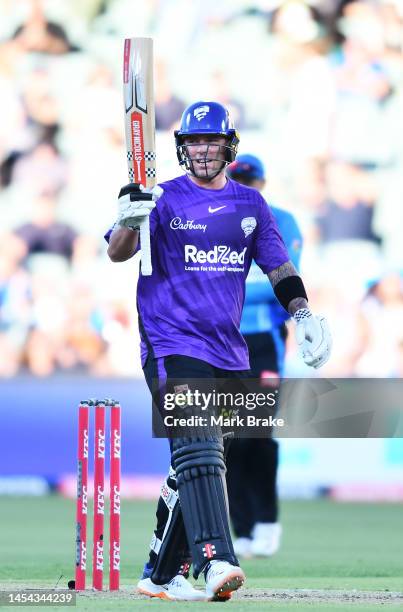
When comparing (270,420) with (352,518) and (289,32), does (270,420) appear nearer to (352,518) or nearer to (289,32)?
(352,518)

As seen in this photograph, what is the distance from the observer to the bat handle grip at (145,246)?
5.41 metres

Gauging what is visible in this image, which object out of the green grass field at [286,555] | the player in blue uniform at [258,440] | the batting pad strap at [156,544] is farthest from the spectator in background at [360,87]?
the batting pad strap at [156,544]

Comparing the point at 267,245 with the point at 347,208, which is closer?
the point at 267,245

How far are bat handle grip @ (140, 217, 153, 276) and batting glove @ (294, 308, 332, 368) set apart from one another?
610 millimetres

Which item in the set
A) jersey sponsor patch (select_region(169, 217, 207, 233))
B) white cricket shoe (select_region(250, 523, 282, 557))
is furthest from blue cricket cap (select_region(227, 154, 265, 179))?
jersey sponsor patch (select_region(169, 217, 207, 233))

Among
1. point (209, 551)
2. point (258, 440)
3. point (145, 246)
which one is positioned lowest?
point (209, 551)

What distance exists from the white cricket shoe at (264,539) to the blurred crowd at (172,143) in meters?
4.52

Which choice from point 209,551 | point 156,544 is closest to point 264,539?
point 156,544

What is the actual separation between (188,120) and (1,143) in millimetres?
7611

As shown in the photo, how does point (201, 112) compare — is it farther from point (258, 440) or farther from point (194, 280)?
point (258, 440)

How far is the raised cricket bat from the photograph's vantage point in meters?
5.56

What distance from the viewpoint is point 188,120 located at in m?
5.75

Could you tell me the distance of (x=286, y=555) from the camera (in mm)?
8359

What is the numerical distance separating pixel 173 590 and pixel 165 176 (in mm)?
7091
